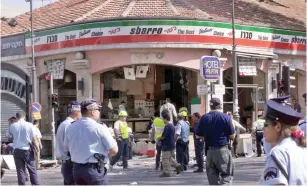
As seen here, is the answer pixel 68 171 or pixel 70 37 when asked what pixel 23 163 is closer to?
pixel 68 171

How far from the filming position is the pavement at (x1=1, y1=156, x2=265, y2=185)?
46.6 ft

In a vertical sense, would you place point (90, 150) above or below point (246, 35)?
below

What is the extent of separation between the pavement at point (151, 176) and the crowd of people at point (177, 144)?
443mm

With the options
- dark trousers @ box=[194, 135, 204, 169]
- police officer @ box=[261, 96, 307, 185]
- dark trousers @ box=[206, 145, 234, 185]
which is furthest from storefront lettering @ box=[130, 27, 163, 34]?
police officer @ box=[261, 96, 307, 185]

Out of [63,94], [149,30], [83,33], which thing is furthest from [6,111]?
[149,30]

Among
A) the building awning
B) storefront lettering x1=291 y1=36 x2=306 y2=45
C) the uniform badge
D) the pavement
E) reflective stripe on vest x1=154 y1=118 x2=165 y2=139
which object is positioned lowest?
the pavement

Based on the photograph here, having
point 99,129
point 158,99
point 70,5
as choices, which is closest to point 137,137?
point 158,99

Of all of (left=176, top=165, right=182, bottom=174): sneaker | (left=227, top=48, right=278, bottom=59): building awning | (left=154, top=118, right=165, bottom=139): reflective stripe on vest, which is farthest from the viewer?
(left=227, top=48, right=278, bottom=59): building awning

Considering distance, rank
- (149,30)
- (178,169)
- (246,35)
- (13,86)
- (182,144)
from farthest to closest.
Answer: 1. (13,86)
2. (246,35)
3. (149,30)
4. (182,144)
5. (178,169)

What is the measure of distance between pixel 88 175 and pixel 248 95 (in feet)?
72.5

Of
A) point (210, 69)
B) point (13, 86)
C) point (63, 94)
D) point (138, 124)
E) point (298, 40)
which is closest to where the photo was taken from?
point (210, 69)

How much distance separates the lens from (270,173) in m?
3.84

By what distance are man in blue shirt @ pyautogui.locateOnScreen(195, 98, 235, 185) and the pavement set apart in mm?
3824

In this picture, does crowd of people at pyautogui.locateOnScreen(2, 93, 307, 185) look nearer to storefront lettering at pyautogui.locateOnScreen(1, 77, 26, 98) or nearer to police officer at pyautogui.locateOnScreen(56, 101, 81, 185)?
police officer at pyautogui.locateOnScreen(56, 101, 81, 185)
